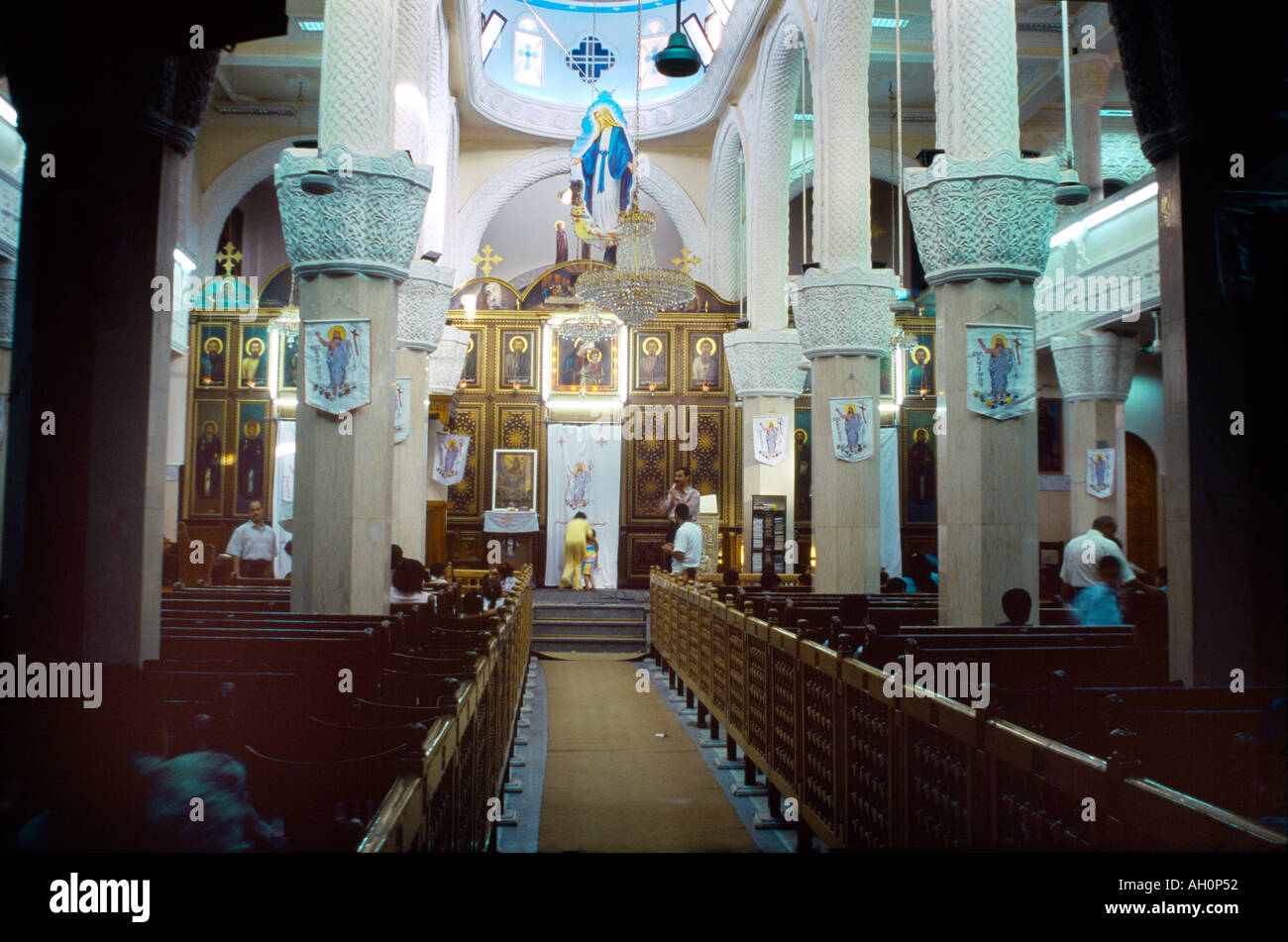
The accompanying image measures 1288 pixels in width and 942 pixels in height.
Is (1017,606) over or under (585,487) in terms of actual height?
under

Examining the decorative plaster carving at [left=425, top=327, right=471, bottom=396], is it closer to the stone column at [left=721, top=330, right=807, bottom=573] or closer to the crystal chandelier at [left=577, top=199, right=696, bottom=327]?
the crystal chandelier at [left=577, top=199, right=696, bottom=327]

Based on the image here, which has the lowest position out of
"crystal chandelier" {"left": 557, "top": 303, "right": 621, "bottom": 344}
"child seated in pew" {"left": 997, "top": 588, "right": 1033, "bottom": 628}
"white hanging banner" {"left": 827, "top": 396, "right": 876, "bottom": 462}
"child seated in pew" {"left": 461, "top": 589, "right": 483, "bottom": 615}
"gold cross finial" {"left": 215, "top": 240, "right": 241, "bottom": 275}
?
"child seated in pew" {"left": 461, "top": 589, "right": 483, "bottom": 615}

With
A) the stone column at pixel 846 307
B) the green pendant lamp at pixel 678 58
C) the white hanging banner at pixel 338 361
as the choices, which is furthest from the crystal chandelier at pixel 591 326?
the white hanging banner at pixel 338 361

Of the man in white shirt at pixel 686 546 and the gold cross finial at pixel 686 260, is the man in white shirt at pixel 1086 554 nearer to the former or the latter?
the man in white shirt at pixel 686 546

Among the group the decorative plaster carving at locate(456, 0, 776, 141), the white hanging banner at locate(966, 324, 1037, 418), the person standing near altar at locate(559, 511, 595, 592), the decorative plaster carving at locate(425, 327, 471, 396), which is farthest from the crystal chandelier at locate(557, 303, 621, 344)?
the white hanging banner at locate(966, 324, 1037, 418)

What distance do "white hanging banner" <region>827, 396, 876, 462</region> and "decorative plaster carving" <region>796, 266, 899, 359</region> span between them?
1.76 ft

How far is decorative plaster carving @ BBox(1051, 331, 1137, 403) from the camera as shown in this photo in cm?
1352

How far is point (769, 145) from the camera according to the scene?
13.9m

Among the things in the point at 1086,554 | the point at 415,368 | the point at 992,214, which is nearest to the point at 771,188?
the point at 415,368

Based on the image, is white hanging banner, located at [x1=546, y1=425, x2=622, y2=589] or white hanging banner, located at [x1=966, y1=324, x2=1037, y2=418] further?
white hanging banner, located at [x1=546, y1=425, x2=622, y2=589]

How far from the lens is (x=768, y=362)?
1369 centimetres

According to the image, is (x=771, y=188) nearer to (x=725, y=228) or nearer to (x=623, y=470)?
(x=725, y=228)

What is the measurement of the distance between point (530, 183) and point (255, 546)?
376 inches

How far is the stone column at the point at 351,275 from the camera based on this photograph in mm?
7043
